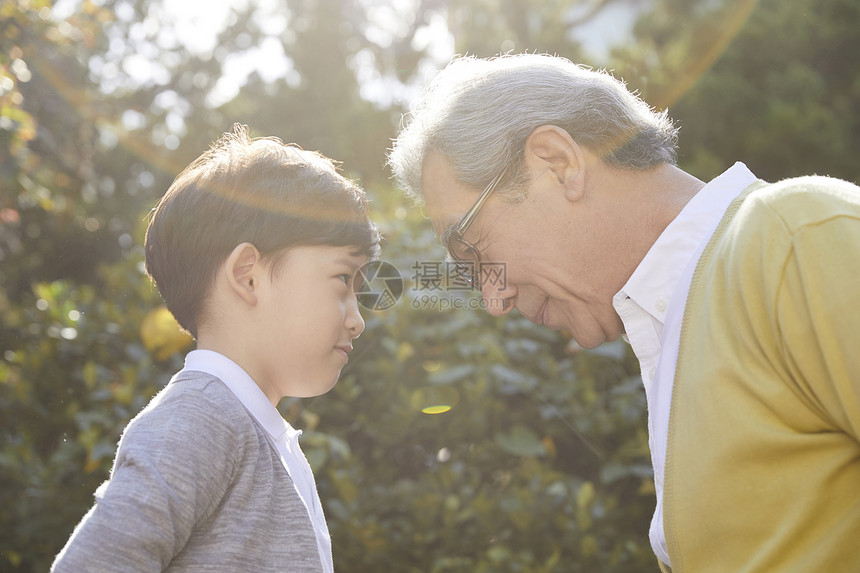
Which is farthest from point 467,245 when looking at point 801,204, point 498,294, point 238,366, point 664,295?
point 801,204

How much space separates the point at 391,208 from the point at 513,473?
1514 mm

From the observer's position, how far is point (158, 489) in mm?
1314

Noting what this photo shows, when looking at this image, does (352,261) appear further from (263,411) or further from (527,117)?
(527,117)

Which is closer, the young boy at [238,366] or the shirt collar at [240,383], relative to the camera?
the young boy at [238,366]

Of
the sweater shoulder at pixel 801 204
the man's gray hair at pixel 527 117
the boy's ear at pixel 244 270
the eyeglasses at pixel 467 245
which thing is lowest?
the sweater shoulder at pixel 801 204

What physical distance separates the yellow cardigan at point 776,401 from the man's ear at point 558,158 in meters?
0.48

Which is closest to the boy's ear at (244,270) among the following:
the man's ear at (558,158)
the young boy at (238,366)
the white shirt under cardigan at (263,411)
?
the young boy at (238,366)

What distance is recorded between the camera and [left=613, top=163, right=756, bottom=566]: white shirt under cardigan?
59.6 inches

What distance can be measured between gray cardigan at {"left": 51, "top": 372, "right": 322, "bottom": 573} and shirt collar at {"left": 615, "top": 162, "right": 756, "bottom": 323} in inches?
37.1

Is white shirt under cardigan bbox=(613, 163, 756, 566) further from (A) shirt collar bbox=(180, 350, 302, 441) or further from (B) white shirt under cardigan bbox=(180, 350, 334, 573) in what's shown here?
(A) shirt collar bbox=(180, 350, 302, 441)

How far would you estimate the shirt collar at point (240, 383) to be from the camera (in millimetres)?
1603

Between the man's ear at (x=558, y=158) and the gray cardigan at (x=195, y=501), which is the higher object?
the man's ear at (x=558, y=158)

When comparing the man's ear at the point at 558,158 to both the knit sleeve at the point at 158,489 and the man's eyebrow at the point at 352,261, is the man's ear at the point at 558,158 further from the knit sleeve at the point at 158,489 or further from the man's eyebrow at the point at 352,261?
the knit sleeve at the point at 158,489

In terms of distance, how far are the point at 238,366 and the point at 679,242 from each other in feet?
3.54
